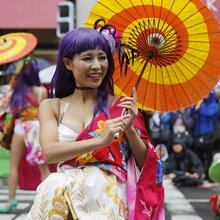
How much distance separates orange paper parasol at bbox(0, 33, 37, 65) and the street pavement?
1.92m

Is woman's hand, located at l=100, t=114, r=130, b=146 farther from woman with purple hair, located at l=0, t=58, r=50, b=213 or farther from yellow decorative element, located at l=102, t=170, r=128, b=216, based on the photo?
woman with purple hair, located at l=0, t=58, r=50, b=213

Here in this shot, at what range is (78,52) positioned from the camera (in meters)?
2.93

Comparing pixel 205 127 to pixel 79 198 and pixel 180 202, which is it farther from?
pixel 79 198

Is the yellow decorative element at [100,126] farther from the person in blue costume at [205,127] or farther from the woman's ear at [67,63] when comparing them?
the person in blue costume at [205,127]

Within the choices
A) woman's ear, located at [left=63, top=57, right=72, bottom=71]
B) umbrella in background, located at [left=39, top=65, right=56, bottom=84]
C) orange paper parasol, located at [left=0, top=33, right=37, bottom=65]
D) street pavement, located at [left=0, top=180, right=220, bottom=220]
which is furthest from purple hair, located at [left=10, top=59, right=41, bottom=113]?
woman's ear, located at [left=63, top=57, right=72, bottom=71]

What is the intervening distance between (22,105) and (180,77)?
413 centimetres

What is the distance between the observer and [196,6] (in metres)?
3.24

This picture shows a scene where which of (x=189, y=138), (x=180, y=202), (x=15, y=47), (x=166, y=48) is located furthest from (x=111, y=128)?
(x=189, y=138)

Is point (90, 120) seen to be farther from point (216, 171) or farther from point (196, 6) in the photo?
point (216, 171)

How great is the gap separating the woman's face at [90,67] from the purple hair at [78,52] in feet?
0.07

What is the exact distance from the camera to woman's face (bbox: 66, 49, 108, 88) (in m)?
2.92

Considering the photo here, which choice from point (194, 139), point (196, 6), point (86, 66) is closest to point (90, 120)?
point (86, 66)

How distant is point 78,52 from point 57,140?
388 millimetres

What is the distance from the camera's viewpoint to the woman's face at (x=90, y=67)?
2.92 m
